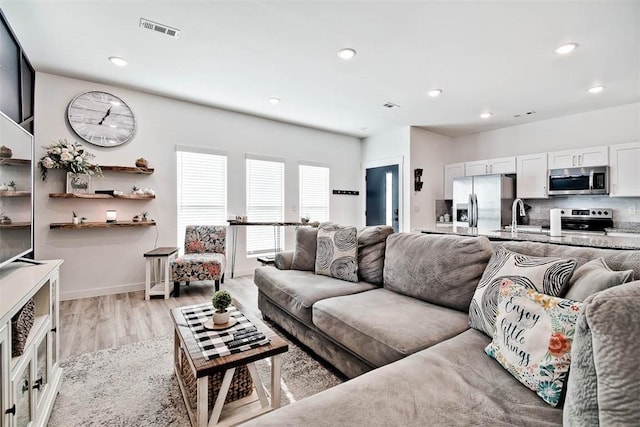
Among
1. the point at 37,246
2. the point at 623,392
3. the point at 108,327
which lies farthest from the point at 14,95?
the point at 623,392

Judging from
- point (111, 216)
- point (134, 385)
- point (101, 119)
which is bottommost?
point (134, 385)

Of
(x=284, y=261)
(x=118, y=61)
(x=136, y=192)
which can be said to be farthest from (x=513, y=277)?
(x=136, y=192)

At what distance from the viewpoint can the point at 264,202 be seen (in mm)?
5188

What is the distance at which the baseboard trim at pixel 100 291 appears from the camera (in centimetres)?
363

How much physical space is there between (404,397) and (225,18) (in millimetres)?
2894

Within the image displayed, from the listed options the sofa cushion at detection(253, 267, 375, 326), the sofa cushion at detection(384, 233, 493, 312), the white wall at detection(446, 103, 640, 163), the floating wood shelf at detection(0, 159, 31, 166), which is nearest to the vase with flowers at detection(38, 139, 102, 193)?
the floating wood shelf at detection(0, 159, 31, 166)

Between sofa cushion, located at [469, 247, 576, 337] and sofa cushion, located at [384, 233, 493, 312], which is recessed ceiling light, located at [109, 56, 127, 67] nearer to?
sofa cushion, located at [384, 233, 493, 312]

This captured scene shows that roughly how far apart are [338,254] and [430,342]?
1375 mm

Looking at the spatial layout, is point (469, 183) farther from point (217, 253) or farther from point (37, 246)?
point (37, 246)

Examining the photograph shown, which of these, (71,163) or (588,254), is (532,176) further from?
(71,163)

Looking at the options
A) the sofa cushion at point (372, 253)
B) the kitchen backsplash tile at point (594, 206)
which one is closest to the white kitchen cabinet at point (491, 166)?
the kitchen backsplash tile at point (594, 206)

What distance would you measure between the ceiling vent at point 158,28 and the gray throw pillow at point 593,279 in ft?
11.1

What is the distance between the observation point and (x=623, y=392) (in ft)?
2.07

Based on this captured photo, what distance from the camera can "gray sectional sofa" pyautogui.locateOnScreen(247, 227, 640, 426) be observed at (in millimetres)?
700
